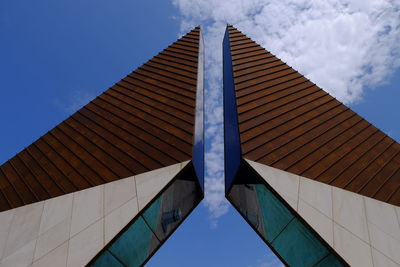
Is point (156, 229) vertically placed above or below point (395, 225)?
above

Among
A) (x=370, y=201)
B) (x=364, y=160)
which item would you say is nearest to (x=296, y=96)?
(x=364, y=160)

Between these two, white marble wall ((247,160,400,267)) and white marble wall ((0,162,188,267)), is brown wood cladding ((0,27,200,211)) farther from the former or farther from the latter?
white marble wall ((247,160,400,267))

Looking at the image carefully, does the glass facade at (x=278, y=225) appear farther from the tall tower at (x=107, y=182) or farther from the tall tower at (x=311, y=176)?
the tall tower at (x=107, y=182)

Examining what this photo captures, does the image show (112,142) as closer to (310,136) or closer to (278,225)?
(278,225)

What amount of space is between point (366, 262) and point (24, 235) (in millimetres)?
10986

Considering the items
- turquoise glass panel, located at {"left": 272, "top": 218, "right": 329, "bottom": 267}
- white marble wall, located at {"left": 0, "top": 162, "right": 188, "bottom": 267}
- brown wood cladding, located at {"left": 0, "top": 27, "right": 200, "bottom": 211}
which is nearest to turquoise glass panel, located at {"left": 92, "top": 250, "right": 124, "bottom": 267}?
white marble wall, located at {"left": 0, "top": 162, "right": 188, "bottom": 267}

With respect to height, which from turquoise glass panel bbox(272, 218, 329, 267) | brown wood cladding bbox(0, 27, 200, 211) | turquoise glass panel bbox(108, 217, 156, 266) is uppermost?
brown wood cladding bbox(0, 27, 200, 211)

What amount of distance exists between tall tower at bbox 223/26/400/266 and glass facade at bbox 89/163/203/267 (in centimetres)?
227

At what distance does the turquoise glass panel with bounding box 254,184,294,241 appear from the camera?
10766mm

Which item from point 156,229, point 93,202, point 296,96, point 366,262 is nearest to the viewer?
point 366,262

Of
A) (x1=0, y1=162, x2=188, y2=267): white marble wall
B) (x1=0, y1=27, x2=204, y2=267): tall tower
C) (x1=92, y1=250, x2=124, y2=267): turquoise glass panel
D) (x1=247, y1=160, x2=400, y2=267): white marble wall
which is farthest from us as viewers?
(x1=0, y1=27, x2=204, y2=267): tall tower

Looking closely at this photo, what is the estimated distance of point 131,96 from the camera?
17.1 meters

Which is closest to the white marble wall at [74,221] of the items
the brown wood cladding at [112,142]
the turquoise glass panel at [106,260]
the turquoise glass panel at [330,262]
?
the brown wood cladding at [112,142]

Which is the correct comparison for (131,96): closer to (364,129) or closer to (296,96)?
(296,96)
